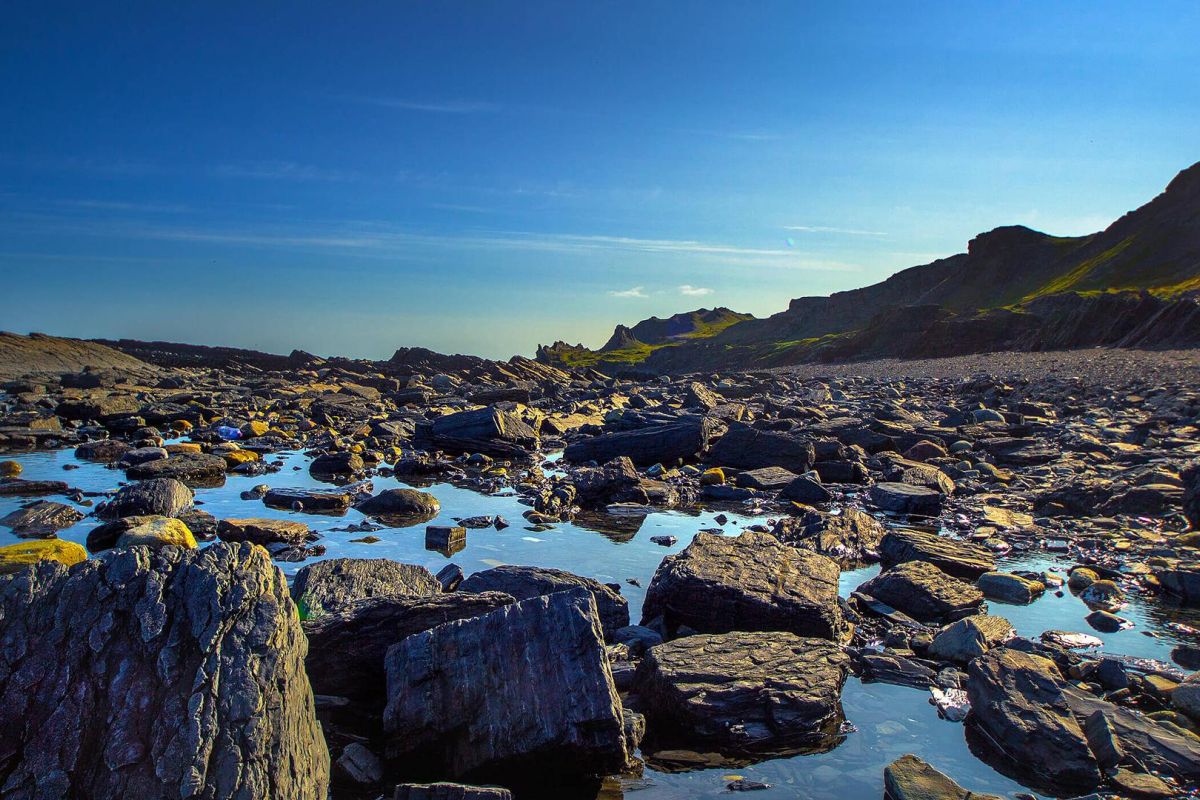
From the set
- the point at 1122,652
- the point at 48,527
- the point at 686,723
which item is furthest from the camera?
the point at 48,527

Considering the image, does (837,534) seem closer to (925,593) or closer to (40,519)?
(925,593)

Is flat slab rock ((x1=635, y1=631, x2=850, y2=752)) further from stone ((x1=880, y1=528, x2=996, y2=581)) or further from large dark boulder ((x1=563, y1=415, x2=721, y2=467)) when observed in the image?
large dark boulder ((x1=563, y1=415, x2=721, y2=467))

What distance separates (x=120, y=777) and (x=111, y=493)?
10.1m

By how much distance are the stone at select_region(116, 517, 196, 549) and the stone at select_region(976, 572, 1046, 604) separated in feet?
25.4

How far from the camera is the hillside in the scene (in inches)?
2136

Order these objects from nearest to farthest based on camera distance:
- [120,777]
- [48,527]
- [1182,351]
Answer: [120,777]
[48,527]
[1182,351]

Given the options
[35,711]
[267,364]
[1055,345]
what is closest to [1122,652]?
[35,711]

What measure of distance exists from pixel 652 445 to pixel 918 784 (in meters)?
11.3

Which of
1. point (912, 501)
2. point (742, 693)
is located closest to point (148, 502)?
point (742, 693)

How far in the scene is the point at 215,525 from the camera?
30.1ft

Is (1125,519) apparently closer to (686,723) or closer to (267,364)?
(686,723)

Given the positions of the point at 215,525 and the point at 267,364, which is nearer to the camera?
the point at 215,525

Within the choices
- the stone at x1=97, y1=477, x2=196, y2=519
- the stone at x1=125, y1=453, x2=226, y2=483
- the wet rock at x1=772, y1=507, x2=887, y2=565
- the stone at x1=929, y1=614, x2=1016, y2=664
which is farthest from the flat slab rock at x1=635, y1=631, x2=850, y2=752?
the stone at x1=125, y1=453, x2=226, y2=483

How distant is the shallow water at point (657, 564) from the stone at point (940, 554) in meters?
0.34
